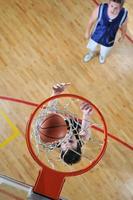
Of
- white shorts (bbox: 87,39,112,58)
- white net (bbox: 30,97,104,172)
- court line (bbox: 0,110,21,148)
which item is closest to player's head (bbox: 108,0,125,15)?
white shorts (bbox: 87,39,112,58)

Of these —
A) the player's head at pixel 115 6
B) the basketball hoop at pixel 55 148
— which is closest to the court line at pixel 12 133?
the basketball hoop at pixel 55 148

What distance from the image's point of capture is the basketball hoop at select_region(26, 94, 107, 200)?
14.4ft

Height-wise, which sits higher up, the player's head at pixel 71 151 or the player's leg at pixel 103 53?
the player's head at pixel 71 151

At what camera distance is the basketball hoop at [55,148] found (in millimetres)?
4387

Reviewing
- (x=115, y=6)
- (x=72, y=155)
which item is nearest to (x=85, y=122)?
(x=72, y=155)

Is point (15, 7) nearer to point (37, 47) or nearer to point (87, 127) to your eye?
point (37, 47)

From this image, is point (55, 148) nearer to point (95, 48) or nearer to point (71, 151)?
point (71, 151)

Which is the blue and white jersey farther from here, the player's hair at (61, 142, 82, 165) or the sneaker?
the player's hair at (61, 142, 82, 165)

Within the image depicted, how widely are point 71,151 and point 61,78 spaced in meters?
1.80

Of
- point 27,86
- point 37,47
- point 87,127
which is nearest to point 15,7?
point 37,47

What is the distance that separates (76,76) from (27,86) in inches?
28.0

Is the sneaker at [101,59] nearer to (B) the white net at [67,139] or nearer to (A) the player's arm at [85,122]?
(B) the white net at [67,139]

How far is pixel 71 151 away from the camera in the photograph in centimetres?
502

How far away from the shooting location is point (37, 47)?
681cm
